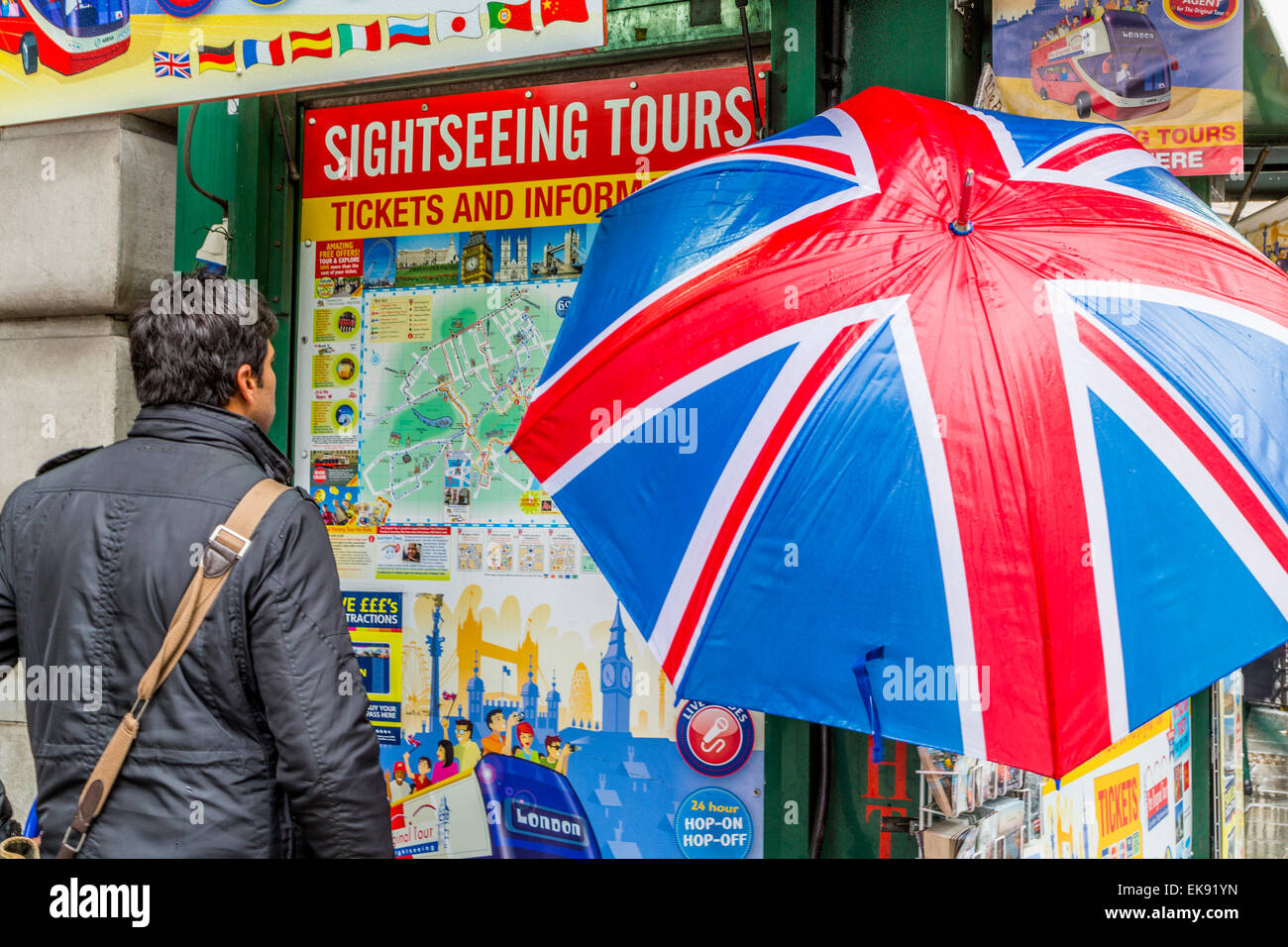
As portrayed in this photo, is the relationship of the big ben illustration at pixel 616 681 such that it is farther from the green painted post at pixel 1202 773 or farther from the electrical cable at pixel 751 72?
the green painted post at pixel 1202 773

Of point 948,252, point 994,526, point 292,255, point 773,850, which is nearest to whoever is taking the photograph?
point 994,526

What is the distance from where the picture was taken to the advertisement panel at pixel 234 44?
9.77ft

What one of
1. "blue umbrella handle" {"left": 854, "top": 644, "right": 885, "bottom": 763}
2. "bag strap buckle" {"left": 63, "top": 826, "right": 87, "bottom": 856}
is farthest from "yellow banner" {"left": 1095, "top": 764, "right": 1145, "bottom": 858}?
"bag strap buckle" {"left": 63, "top": 826, "right": 87, "bottom": 856}

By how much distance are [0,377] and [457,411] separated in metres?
2.28

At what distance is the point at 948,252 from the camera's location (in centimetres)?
205

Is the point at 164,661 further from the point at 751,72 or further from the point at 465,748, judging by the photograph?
the point at 751,72

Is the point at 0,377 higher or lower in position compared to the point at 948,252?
higher

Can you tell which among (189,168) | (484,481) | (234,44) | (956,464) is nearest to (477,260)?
(484,481)

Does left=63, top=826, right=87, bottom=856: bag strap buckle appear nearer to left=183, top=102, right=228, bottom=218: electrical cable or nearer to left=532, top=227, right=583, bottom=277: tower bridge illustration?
left=532, top=227, right=583, bottom=277: tower bridge illustration

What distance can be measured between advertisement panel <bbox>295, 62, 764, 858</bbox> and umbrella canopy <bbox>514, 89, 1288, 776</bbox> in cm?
140

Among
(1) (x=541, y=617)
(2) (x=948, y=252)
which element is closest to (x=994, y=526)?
(2) (x=948, y=252)

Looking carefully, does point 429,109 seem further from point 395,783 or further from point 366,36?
point 395,783

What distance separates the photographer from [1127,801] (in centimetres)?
413

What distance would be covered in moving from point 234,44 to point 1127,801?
398 centimetres
